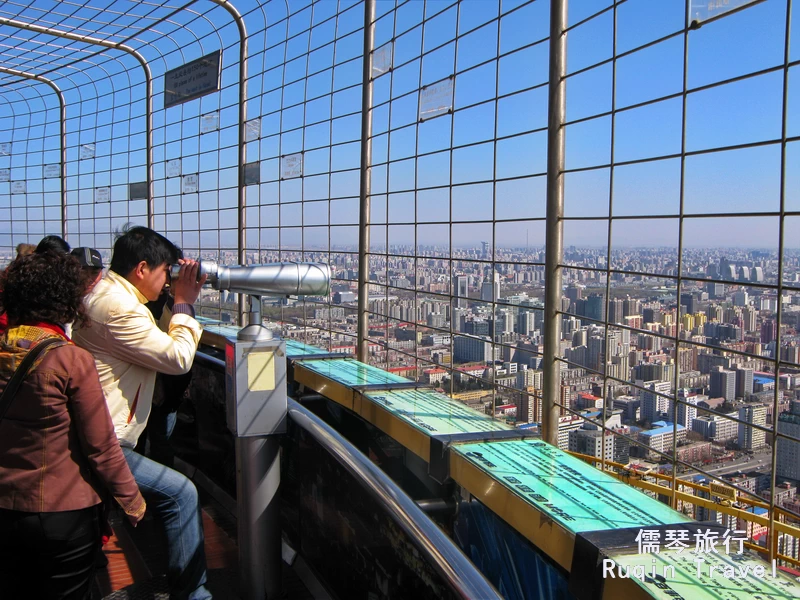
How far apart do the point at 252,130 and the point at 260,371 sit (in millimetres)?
4858

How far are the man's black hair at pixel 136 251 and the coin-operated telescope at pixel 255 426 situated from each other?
8 centimetres

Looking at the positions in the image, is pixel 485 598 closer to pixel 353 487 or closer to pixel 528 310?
pixel 353 487

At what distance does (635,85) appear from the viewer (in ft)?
10.1

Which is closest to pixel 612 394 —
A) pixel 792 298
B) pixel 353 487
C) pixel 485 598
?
pixel 792 298

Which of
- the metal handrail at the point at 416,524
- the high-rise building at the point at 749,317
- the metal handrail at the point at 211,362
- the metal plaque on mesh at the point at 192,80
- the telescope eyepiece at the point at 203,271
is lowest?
the metal handrail at the point at 416,524

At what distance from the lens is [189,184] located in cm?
871

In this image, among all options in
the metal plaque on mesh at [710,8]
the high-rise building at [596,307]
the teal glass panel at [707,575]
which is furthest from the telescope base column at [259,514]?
the metal plaque on mesh at [710,8]

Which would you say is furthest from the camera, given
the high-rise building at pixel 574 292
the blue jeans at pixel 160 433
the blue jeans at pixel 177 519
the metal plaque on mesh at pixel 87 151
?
the metal plaque on mesh at pixel 87 151

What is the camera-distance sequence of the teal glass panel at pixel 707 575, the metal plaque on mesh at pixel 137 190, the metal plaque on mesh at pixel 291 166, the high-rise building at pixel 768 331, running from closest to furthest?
the teal glass panel at pixel 707 575
the high-rise building at pixel 768 331
the metal plaque on mesh at pixel 291 166
the metal plaque on mesh at pixel 137 190

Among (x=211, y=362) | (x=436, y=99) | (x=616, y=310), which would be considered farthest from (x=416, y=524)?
(x=436, y=99)

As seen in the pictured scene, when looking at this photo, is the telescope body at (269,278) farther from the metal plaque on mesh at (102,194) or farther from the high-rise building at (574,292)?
the metal plaque on mesh at (102,194)

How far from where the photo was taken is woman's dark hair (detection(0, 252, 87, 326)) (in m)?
2.18

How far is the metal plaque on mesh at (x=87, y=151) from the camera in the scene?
37.0 feet

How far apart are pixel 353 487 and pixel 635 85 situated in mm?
2009
